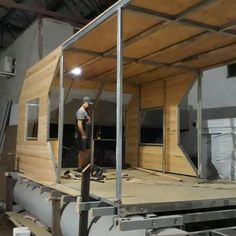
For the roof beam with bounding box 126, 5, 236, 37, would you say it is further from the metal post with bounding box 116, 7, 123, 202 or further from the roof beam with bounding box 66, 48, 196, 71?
the roof beam with bounding box 66, 48, 196, 71

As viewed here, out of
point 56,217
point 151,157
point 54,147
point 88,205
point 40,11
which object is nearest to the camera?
point 88,205

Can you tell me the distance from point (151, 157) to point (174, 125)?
90cm

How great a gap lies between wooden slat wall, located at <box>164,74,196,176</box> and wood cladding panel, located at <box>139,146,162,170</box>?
0.75ft

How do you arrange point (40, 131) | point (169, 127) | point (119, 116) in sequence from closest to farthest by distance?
1. point (119, 116)
2. point (40, 131)
3. point (169, 127)

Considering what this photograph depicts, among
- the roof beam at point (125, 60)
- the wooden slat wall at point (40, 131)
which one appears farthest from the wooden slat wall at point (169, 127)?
the wooden slat wall at point (40, 131)

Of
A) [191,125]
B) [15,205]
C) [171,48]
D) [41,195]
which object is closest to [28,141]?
[41,195]

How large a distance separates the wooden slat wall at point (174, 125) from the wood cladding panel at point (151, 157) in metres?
0.23

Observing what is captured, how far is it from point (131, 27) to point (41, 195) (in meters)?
2.89

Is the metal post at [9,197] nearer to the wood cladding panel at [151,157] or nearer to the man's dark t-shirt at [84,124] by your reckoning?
the man's dark t-shirt at [84,124]

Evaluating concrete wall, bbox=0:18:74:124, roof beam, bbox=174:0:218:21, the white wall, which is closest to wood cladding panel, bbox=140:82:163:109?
the white wall

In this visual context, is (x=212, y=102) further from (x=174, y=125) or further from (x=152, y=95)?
(x=174, y=125)

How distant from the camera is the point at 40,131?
17.0ft

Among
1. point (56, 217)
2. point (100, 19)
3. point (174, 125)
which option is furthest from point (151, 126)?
point (100, 19)

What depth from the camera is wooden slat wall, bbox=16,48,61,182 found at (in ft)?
15.9
